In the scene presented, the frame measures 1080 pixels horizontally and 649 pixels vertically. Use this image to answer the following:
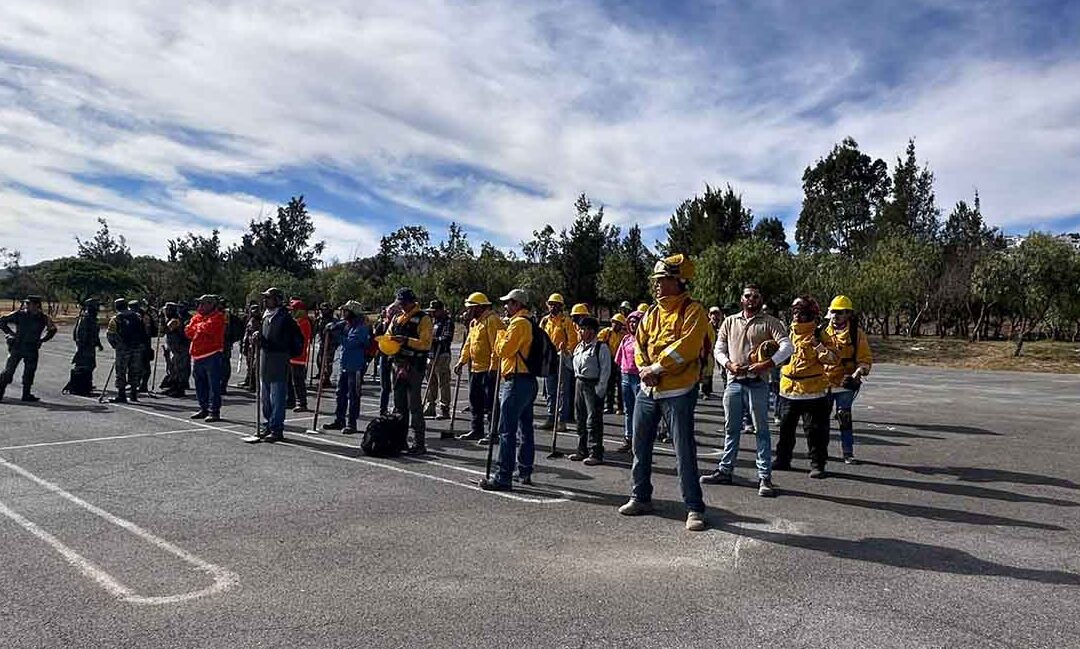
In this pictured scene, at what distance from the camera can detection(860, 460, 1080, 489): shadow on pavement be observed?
7.24m

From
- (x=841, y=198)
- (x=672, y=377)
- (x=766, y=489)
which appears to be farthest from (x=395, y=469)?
(x=841, y=198)

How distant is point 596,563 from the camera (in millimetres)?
4637

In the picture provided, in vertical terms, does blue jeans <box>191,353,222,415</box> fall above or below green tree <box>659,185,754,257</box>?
below

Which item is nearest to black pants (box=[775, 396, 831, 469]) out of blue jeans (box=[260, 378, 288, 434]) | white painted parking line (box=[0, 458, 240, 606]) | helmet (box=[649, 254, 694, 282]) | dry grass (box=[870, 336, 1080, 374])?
helmet (box=[649, 254, 694, 282])

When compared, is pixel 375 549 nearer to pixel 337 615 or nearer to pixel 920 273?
pixel 337 615

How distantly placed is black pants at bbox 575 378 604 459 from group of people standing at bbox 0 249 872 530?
0.05 feet

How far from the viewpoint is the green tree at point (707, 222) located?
49.4 meters

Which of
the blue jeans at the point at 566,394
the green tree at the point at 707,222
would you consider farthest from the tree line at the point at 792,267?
the blue jeans at the point at 566,394

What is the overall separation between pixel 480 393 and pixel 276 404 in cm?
264

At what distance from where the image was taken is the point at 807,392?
7461mm

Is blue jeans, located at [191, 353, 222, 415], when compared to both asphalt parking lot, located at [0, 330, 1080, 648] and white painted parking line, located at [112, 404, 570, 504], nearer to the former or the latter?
white painted parking line, located at [112, 404, 570, 504]

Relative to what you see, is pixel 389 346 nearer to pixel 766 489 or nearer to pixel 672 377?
pixel 672 377

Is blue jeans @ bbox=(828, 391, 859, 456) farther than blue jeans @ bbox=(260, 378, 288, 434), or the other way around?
blue jeans @ bbox=(260, 378, 288, 434)

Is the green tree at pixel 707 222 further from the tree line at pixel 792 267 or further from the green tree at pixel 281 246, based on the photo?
the green tree at pixel 281 246
